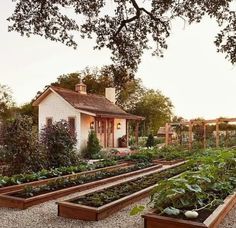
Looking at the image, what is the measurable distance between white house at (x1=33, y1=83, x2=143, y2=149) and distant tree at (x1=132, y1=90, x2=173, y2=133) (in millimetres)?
13147

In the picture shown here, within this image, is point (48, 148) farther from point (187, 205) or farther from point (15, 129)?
point (187, 205)

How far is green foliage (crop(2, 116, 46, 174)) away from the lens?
10625mm

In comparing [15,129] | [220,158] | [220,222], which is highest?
[15,129]

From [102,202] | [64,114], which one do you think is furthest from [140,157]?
[102,202]

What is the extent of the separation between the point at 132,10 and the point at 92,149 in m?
12.9

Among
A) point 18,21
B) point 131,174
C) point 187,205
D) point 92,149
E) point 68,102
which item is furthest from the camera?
point 68,102

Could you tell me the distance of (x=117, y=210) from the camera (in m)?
6.22

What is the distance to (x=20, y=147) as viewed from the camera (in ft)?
35.1

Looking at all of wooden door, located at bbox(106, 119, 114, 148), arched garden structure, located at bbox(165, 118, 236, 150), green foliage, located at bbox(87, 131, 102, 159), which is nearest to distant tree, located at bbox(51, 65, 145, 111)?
wooden door, located at bbox(106, 119, 114, 148)

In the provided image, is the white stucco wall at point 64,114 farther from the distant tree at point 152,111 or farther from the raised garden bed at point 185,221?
the distant tree at point 152,111

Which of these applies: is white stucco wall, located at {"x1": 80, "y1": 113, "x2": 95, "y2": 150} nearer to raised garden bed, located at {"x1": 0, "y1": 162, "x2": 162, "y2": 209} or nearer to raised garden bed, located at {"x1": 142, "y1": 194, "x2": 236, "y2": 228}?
raised garden bed, located at {"x1": 0, "y1": 162, "x2": 162, "y2": 209}

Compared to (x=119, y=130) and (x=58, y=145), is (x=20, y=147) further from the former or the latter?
(x=119, y=130)

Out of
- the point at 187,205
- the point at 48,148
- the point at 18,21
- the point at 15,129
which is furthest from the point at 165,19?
the point at 48,148

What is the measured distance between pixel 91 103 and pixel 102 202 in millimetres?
17021
